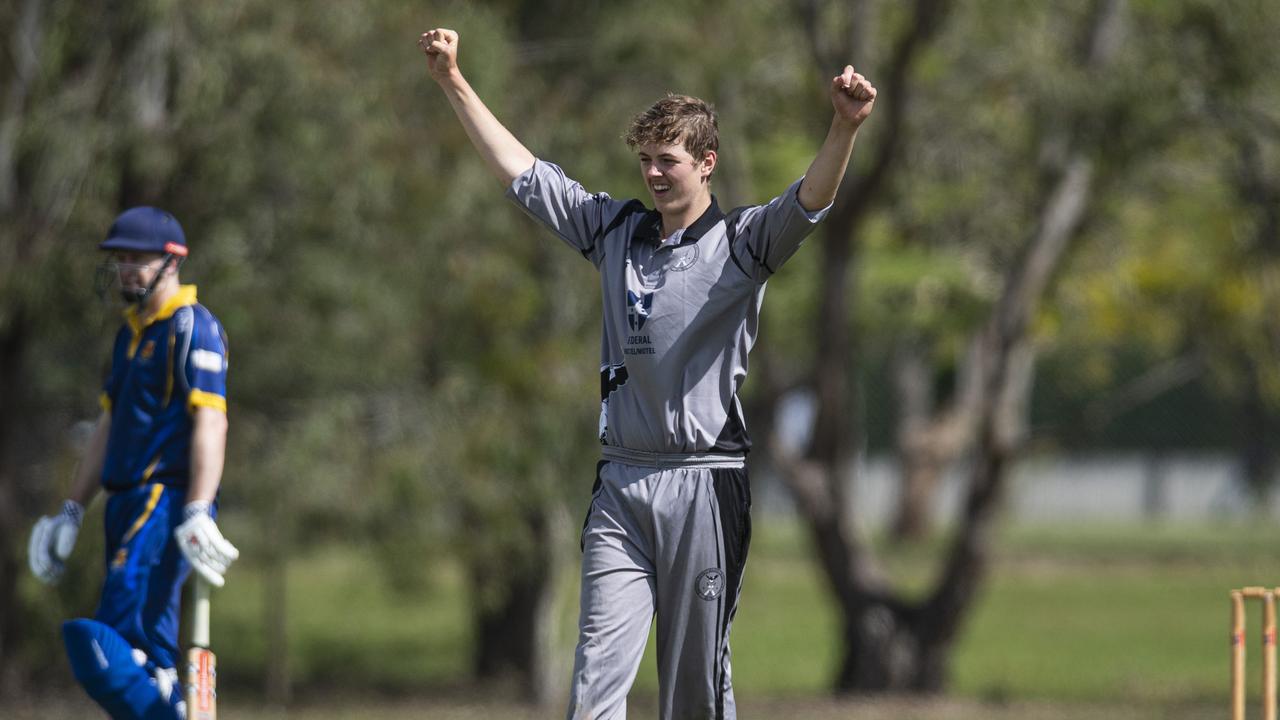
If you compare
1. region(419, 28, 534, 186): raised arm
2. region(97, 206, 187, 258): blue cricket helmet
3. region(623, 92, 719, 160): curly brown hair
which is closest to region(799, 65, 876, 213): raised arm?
region(623, 92, 719, 160): curly brown hair

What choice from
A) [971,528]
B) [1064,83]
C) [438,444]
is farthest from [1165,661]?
[438,444]

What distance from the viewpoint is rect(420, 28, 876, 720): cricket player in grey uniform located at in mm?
4832

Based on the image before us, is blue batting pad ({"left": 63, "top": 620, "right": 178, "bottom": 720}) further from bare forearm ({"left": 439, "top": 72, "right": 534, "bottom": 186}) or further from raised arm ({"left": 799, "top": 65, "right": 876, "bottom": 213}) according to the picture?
raised arm ({"left": 799, "top": 65, "right": 876, "bottom": 213})

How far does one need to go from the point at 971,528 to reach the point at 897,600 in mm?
754

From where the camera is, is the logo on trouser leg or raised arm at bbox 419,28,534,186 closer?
the logo on trouser leg

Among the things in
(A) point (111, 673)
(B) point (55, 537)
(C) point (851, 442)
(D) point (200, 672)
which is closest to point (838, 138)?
(D) point (200, 672)

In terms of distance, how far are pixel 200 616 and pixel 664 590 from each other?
5.04 feet

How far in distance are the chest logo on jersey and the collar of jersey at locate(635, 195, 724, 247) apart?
0.02 meters

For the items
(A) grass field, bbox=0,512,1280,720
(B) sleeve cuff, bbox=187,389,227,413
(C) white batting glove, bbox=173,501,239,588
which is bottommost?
(A) grass field, bbox=0,512,1280,720

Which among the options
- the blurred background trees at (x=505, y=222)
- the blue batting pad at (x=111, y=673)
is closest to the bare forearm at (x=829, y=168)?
the blue batting pad at (x=111, y=673)

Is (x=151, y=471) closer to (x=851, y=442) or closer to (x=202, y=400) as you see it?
(x=202, y=400)

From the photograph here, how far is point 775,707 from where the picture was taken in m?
11.5

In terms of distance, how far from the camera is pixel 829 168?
460 cm

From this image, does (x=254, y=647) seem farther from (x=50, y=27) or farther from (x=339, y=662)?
(x=50, y=27)
